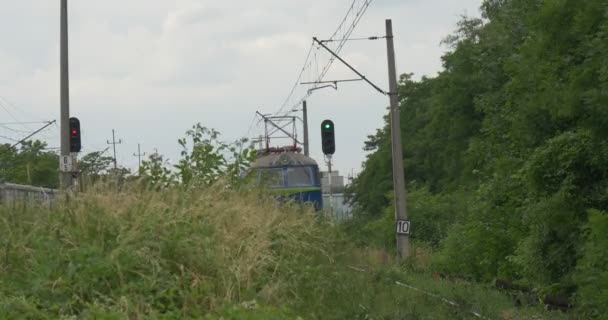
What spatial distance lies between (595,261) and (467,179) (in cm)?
3345

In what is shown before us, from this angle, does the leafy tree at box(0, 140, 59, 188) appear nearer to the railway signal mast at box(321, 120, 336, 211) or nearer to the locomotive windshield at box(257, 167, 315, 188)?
the locomotive windshield at box(257, 167, 315, 188)

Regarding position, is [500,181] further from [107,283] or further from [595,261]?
[107,283]

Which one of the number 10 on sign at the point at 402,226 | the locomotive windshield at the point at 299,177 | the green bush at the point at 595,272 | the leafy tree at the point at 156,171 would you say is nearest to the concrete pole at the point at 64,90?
the leafy tree at the point at 156,171

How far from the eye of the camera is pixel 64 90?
22.6 m

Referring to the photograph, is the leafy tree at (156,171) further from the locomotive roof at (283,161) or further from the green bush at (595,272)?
the locomotive roof at (283,161)

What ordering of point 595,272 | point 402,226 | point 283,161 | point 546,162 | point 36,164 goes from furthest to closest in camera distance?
point 36,164
point 283,161
point 402,226
point 546,162
point 595,272

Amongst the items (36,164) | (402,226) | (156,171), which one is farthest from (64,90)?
(36,164)

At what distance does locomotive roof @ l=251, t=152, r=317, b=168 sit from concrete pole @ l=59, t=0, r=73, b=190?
1112 centimetres

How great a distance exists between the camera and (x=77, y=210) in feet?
41.5

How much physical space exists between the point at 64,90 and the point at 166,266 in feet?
38.5

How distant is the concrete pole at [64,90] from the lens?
22.4 meters

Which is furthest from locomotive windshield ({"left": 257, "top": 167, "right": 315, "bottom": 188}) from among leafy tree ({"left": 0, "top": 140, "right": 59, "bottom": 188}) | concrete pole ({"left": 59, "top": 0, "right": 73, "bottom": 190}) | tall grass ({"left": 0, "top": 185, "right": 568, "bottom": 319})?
leafy tree ({"left": 0, "top": 140, "right": 59, "bottom": 188})

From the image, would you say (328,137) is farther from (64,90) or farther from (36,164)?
(36,164)

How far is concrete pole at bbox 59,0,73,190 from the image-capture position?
2236 centimetres
